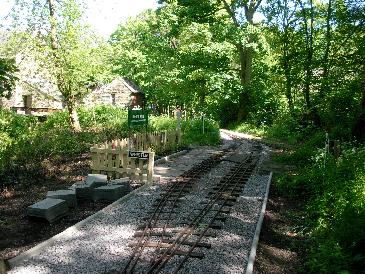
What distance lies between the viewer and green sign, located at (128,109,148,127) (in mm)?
14883

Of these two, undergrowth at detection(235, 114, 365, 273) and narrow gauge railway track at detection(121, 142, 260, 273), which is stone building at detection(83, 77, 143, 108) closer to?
undergrowth at detection(235, 114, 365, 273)

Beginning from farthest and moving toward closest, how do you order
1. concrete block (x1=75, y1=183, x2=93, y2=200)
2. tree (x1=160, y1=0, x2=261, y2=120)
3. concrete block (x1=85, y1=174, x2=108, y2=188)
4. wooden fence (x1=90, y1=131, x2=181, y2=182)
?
1. tree (x1=160, y1=0, x2=261, y2=120)
2. wooden fence (x1=90, y1=131, x2=181, y2=182)
3. concrete block (x1=85, y1=174, x2=108, y2=188)
4. concrete block (x1=75, y1=183, x2=93, y2=200)

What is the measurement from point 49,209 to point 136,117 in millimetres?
7562

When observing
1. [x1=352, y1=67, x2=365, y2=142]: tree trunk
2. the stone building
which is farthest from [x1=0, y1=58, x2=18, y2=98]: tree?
the stone building

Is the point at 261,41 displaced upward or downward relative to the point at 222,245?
upward

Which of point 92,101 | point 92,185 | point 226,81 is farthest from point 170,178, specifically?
point 226,81

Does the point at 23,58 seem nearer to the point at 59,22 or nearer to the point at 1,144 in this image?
the point at 59,22

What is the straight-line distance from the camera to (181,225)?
27.2 ft

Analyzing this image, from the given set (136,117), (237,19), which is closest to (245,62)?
(237,19)

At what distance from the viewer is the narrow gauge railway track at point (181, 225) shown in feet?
21.1

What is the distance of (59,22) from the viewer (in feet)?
73.9

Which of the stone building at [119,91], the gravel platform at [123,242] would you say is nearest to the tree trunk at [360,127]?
the gravel platform at [123,242]

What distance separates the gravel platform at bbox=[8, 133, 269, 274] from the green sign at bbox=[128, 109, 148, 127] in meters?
4.32

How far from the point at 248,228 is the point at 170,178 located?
16.6 ft
